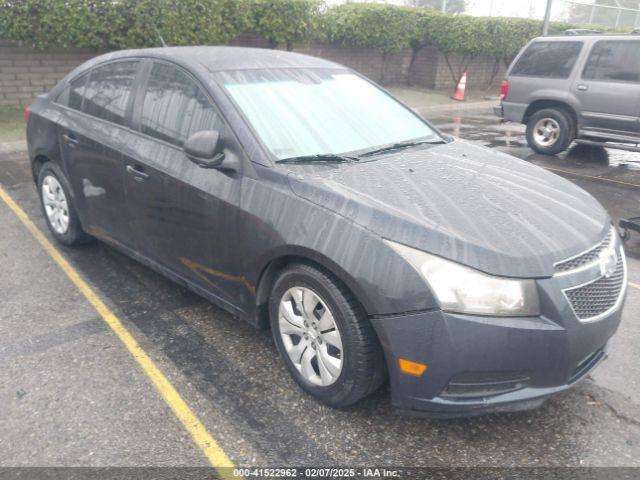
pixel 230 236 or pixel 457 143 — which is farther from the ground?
pixel 457 143

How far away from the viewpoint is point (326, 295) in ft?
8.46

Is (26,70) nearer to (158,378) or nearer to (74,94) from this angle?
(74,94)

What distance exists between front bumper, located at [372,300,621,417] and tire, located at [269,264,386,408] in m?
0.12

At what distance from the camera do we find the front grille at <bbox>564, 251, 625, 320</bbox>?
2424 millimetres

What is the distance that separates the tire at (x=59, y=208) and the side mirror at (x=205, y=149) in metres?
1.92

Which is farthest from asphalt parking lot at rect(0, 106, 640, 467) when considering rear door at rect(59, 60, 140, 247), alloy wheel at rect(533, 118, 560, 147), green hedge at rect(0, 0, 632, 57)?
green hedge at rect(0, 0, 632, 57)

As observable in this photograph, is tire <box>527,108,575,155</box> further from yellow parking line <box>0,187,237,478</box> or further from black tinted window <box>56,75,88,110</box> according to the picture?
yellow parking line <box>0,187,237,478</box>

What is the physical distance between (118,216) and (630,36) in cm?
792

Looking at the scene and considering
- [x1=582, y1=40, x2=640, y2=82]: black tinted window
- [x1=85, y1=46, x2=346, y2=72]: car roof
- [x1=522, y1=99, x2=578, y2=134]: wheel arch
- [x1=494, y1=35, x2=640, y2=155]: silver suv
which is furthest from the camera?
[x1=522, y1=99, x2=578, y2=134]: wheel arch

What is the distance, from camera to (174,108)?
3.43 m

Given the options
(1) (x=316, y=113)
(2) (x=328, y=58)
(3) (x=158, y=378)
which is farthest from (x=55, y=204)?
(2) (x=328, y=58)

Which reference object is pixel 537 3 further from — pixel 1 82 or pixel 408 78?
pixel 1 82

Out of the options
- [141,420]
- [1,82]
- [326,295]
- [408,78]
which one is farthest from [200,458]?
[408,78]

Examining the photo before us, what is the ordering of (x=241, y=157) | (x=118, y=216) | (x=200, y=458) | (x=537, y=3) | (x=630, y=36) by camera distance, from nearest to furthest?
(x=200, y=458) → (x=241, y=157) → (x=118, y=216) → (x=630, y=36) → (x=537, y=3)
